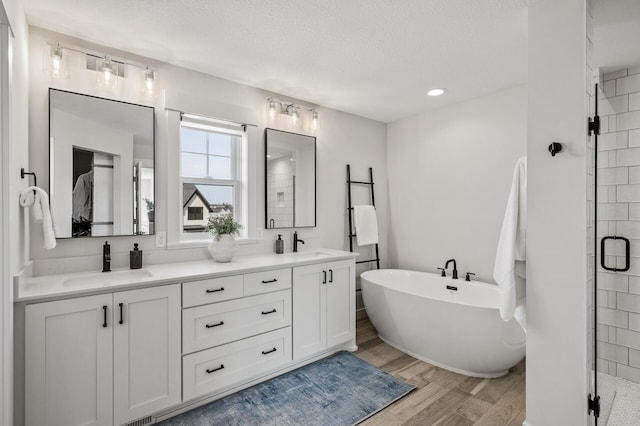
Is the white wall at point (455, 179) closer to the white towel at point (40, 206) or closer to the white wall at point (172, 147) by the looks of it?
the white wall at point (172, 147)

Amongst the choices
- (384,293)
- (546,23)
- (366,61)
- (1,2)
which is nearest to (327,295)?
(384,293)

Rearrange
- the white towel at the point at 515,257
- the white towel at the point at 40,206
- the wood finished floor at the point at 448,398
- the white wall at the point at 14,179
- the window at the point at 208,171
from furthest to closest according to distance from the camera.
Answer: the window at the point at 208,171, the wood finished floor at the point at 448,398, the white towel at the point at 515,257, the white towel at the point at 40,206, the white wall at the point at 14,179

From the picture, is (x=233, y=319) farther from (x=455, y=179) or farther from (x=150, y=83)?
(x=455, y=179)

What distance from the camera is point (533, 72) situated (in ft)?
5.84

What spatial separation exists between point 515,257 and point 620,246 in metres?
1.24

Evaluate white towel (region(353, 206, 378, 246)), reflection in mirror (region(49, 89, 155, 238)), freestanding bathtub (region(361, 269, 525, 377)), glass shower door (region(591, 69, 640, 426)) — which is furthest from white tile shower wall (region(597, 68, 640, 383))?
reflection in mirror (region(49, 89, 155, 238))

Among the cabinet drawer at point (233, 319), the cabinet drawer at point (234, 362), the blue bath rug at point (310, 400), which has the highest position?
the cabinet drawer at point (233, 319)

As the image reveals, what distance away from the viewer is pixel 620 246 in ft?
7.89

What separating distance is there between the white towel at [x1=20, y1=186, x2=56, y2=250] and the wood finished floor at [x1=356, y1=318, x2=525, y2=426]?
2250 mm

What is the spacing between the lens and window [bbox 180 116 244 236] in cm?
272

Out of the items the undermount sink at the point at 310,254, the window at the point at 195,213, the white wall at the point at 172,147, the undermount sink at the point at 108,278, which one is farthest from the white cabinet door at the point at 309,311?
the undermount sink at the point at 108,278

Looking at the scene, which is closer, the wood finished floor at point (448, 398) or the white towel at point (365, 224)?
the wood finished floor at point (448, 398)

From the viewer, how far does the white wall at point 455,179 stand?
3.08 m

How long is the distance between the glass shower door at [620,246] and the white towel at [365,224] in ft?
6.77
